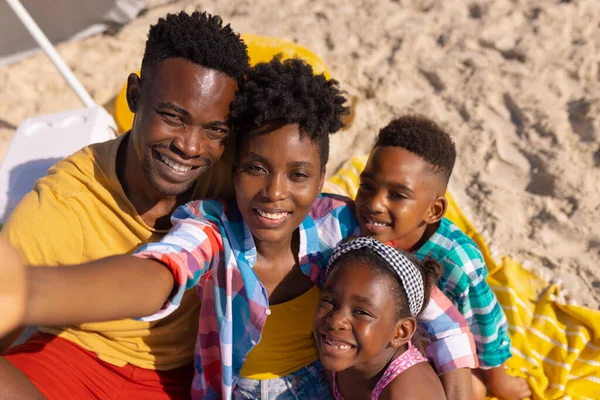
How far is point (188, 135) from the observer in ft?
5.70

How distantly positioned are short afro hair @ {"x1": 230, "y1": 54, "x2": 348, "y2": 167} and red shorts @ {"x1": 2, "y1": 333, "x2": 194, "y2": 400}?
2.78 feet

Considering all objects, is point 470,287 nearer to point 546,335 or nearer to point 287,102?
point 546,335

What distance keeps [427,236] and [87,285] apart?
4.45 feet

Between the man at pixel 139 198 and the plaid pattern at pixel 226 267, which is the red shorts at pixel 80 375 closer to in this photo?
the man at pixel 139 198

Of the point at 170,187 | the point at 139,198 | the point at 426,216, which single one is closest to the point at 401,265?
the point at 426,216

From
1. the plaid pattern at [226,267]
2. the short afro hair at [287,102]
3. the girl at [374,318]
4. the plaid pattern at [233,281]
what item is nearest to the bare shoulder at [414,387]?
the girl at [374,318]

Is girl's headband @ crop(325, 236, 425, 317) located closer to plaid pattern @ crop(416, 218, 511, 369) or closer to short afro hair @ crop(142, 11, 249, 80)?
plaid pattern @ crop(416, 218, 511, 369)

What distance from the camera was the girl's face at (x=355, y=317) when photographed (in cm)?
169

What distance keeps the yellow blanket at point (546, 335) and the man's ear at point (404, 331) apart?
34.6 inches

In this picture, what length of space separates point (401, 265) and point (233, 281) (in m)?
0.49

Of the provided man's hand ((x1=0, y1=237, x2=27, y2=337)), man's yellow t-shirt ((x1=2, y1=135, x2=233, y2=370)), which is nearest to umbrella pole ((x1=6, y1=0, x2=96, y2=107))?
man's yellow t-shirt ((x1=2, y1=135, x2=233, y2=370))

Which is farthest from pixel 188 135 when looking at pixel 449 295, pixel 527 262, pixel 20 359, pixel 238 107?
pixel 527 262

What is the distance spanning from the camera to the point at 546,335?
2.56m

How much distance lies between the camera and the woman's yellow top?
6.07ft
